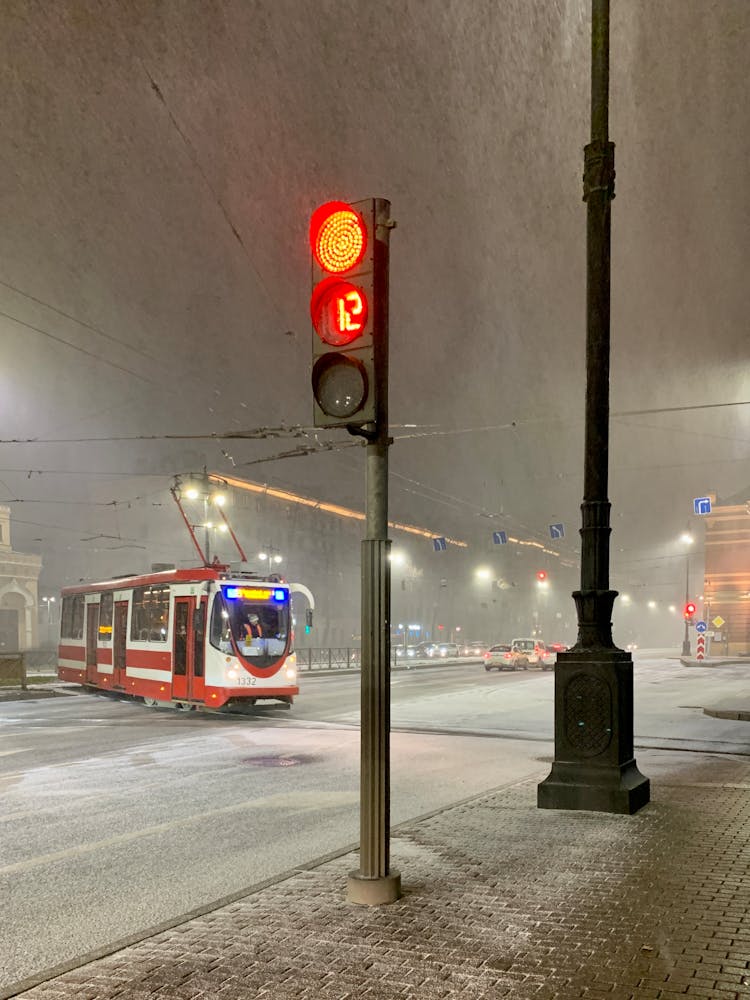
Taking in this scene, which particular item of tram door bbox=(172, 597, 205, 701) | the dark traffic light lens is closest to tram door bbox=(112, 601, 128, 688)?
tram door bbox=(172, 597, 205, 701)

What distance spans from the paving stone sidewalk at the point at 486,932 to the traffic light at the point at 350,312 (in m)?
2.87

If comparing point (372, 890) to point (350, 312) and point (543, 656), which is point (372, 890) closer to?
point (350, 312)

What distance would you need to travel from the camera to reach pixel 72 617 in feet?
87.2

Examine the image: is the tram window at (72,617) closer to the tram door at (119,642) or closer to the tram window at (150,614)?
the tram door at (119,642)

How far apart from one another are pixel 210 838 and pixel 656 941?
4.43m

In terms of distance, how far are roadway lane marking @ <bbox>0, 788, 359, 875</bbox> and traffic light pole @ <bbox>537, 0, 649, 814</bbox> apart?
2417 millimetres

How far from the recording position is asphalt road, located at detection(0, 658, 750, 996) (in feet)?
19.6

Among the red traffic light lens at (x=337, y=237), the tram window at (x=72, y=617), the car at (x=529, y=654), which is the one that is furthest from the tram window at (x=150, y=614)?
the car at (x=529, y=654)

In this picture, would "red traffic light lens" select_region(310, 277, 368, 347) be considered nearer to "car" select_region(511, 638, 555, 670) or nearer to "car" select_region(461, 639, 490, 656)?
"car" select_region(511, 638, 555, 670)

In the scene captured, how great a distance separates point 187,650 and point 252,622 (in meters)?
1.58

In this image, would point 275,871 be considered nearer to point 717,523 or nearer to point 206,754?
point 206,754

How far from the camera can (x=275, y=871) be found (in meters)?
6.58

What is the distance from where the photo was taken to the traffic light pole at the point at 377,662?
203 inches

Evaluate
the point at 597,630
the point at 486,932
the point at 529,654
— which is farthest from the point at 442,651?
the point at 486,932
